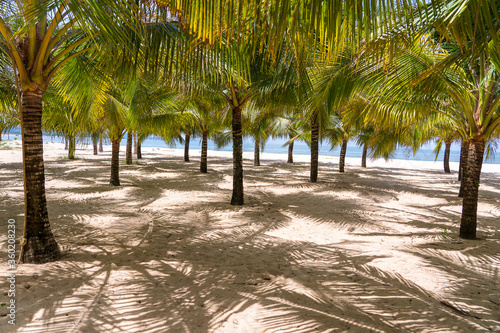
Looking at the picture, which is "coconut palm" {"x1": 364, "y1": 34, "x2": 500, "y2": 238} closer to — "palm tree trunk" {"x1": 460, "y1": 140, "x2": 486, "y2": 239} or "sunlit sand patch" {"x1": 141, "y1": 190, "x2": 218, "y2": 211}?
"palm tree trunk" {"x1": 460, "y1": 140, "x2": 486, "y2": 239}

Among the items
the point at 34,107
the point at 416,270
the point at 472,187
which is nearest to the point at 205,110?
the point at 34,107

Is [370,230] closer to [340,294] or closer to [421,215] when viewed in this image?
[421,215]

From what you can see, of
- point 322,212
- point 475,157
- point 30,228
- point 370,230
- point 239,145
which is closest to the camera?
point 30,228

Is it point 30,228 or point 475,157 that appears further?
point 475,157

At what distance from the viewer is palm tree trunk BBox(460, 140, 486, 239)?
4.86m

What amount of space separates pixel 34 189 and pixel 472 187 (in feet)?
21.6

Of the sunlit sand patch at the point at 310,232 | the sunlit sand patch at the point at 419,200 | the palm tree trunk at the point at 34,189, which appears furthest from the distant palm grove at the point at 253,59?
the sunlit sand patch at the point at 419,200

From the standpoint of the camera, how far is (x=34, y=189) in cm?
344

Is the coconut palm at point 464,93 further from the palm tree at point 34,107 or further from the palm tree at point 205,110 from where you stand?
the palm tree at point 205,110

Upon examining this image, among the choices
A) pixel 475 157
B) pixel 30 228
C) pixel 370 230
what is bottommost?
pixel 370 230

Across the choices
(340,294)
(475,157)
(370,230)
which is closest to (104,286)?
(340,294)

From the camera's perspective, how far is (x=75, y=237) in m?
4.47

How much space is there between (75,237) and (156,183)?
5941mm

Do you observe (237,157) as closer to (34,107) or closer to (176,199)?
(176,199)
